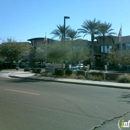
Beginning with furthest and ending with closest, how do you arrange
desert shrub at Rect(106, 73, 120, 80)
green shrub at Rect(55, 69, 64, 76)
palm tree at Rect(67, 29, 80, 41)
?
palm tree at Rect(67, 29, 80, 41) → green shrub at Rect(55, 69, 64, 76) → desert shrub at Rect(106, 73, 120, 80)

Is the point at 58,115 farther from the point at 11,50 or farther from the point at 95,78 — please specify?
the point at 11,50

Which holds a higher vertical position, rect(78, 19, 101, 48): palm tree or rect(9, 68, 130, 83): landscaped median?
rect(78, 19, 101, 48): palm tree

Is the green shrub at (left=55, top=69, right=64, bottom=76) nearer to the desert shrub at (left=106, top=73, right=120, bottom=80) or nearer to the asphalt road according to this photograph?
the desert shrub at (left=106, top=73, right=120, bottom=80)

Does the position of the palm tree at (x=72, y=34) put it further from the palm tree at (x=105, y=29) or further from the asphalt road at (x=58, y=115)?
the asphalt road at (x=58, y=115)

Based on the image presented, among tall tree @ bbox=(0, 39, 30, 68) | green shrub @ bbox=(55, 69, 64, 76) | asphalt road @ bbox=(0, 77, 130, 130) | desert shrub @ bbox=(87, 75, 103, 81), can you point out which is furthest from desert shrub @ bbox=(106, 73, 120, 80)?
tall tree @ bbox=(0, 39, 30, 68)

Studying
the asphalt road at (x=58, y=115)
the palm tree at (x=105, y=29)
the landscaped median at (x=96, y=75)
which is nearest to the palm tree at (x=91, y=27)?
the palm tree at (x=105, y=29)

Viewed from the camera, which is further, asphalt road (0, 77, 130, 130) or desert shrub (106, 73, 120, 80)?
desert shrub (106, 73, 120, 80)

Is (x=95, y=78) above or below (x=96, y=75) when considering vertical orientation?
below

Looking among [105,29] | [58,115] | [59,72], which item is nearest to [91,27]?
[105,29]

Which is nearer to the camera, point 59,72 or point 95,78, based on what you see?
point 95,78

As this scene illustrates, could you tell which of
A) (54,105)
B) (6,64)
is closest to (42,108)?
(54,105)

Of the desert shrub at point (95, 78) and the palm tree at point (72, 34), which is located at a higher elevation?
the palm tree at point (72, 34)

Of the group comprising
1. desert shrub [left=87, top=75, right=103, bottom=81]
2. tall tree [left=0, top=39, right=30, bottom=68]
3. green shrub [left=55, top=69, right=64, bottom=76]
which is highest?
tall tree [left=0, top=39, right=30, bottom=68]

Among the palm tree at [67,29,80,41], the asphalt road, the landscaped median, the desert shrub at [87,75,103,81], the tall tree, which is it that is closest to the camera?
the asphalt road
